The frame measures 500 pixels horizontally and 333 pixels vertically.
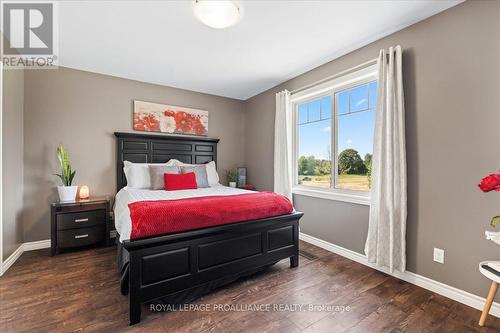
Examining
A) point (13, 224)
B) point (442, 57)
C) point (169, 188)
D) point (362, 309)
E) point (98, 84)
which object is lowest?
point (362, 309)

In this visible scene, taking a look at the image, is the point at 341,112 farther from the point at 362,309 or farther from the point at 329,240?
the point at 362,309

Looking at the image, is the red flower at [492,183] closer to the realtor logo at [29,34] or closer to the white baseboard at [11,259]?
the realtor logo at [29,34]

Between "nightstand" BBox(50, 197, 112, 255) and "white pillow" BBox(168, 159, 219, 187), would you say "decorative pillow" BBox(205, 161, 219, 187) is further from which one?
"nightstand" BBox(50, 197, 112, 255)

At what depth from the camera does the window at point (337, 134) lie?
2760 millimetres

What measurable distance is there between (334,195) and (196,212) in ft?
6.28

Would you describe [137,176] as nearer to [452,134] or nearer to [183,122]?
[183,122]

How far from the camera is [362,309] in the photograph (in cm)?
183

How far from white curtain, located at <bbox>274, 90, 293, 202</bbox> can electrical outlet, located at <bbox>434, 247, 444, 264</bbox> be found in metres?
1.90

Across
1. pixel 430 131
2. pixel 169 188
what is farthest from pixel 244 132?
pixel 430 131

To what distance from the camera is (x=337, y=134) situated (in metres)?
3.09

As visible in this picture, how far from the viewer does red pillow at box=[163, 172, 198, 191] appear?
321cm

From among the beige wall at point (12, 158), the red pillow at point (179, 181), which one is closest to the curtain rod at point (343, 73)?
the red pillow at point (179, 181)

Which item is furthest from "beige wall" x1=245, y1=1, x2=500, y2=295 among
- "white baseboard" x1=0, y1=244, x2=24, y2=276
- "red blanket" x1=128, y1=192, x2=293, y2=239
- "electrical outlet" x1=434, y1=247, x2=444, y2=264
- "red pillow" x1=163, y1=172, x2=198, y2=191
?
"white baseboard" x1=0, y1=244, x2=24, y2=276

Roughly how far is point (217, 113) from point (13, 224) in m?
3.37
